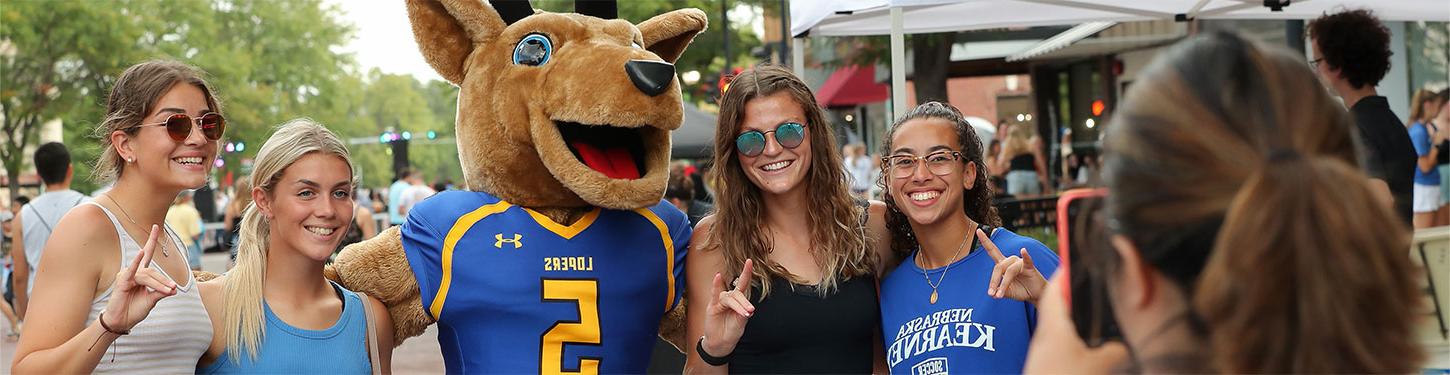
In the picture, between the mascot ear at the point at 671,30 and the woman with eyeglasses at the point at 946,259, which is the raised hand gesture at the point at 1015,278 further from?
the mascot ear at the point at 671,30

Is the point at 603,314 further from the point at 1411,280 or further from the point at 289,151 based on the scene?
the point at 1411,280

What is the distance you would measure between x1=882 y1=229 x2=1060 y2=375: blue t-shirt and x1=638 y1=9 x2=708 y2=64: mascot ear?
1.09 m

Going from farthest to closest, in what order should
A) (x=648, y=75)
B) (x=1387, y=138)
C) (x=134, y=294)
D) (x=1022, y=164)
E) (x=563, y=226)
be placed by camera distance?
(x=1022, y=164), (x=1387, y=138), (x=563, y=226), (x=648, y=75), (x=134, y=294)

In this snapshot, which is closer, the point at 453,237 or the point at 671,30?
the point at 453,237

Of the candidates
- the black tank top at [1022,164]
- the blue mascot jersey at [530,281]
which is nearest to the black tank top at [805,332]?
the blue mascot jersey at [530,281]

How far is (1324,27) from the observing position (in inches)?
185

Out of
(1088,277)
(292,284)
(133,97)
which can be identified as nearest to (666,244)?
(292,284)

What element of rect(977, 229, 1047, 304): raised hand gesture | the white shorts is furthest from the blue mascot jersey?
the white shorts

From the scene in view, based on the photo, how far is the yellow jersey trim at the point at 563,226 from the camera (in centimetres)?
338

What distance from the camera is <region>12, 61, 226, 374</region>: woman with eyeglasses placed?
9.07ft

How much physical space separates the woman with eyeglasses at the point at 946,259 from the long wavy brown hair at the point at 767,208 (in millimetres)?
141

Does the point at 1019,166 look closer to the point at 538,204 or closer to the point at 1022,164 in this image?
the point at 1022,164

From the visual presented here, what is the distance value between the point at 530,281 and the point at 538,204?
22 cm

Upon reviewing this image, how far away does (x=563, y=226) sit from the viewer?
11.2ft
